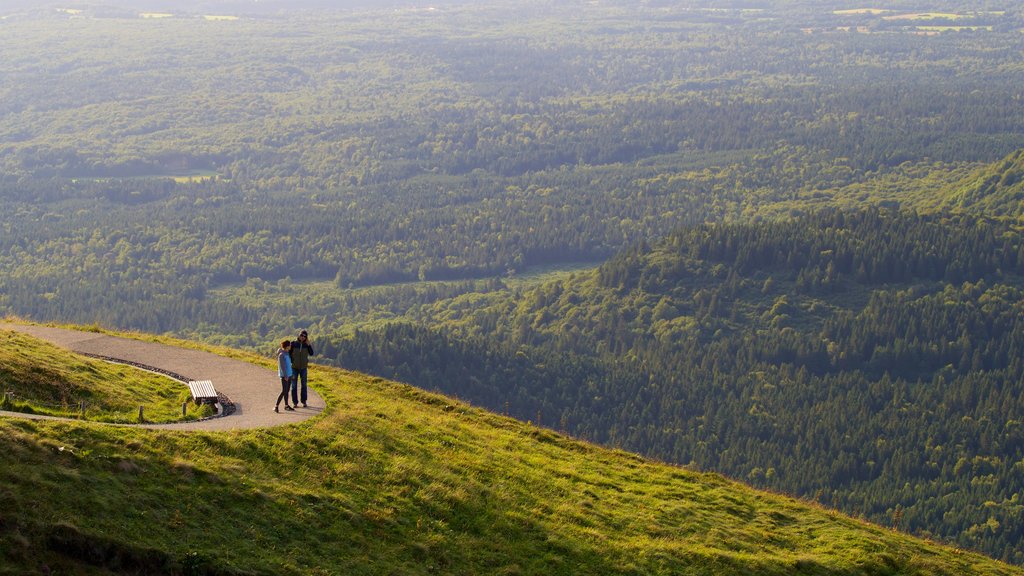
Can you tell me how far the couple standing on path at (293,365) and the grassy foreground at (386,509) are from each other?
173cm

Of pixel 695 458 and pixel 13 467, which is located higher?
pixel 13 467

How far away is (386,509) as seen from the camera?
42.4 metres

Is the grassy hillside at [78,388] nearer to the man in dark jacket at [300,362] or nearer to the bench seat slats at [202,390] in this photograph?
the bench seat slats at [202,390]

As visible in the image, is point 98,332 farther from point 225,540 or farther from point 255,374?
point 225,540

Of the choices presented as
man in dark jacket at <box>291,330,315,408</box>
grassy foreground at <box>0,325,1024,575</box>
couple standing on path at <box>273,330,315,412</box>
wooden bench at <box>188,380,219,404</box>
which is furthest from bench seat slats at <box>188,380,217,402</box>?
grassy foreground at <box>0,325,1024,575</box>

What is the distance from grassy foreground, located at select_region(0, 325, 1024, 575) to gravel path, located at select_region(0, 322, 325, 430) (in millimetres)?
1751

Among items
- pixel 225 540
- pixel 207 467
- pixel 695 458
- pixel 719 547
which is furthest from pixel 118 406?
pixel 695 458

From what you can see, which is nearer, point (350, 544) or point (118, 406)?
point (350, 544)

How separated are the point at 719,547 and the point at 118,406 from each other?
21.5 meters

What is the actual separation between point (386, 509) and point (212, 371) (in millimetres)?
18566

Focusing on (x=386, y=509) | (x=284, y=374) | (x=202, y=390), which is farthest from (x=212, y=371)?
(x=386, y=509)

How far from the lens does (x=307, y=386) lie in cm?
5591

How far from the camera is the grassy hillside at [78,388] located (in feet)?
151

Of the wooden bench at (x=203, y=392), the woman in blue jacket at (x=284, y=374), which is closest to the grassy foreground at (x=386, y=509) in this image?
the woman in blue jacket at (x=284, y=374)
